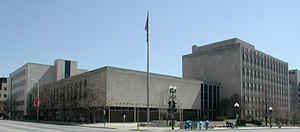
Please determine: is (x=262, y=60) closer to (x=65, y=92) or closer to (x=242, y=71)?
(x=242, y=71)

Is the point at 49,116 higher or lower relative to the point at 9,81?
lower

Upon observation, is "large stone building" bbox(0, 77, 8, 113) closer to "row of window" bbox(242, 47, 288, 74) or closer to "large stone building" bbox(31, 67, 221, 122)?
"large stone building" bbox(31, 67, 221, 122)

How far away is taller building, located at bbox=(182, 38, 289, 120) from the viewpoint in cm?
8981

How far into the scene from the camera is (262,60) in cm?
10006

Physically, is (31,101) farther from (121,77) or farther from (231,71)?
(231,71)

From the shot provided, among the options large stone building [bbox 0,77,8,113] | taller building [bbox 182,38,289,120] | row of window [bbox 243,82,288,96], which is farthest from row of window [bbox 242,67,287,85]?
large stone building [bbox 0,77,8,113]

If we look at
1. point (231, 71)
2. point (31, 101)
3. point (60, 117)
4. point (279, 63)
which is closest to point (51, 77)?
point (31, 101)

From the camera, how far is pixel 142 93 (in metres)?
67.3

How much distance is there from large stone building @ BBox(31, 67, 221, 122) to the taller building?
548cm

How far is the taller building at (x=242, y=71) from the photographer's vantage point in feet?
295

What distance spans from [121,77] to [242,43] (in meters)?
45.9

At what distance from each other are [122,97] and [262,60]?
A: 183ft

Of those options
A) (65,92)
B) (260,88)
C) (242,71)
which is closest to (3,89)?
(65,92)

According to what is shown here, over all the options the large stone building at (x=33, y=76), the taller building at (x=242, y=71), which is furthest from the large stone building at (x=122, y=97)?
the large stone building at (x=33, y=76)
